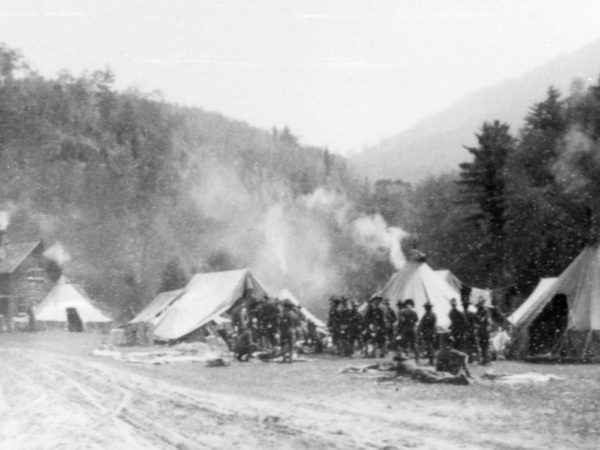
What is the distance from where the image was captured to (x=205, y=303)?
94.3 feet

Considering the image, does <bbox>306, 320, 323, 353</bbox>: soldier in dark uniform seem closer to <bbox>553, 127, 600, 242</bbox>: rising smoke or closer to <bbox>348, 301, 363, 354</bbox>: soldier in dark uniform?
<bbox>348, 301, 363, 354</bbox>: soldier in dark uniform

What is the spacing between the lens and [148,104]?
76.9 metres

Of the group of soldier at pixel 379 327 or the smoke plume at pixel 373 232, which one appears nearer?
the group of soldier at pixel 379 327

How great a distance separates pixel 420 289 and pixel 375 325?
386 cm

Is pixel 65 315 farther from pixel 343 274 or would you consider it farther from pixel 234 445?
pixel 234 445

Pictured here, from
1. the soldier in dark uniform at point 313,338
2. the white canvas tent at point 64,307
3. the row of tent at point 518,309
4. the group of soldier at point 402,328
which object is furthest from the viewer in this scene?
the white canvas tent at point 64,307

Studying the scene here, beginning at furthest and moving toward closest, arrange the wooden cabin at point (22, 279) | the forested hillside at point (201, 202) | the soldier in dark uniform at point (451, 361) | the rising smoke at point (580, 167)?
the wooden cabin at point (22, 279)
the forested hillside at point (201, 202)
the rising smoke at point (580, 167)
the soldier in dark uniform at point (451, 361)

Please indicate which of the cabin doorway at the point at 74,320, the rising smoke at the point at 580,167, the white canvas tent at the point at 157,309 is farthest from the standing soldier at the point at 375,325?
the cabin doorway at the point at 74,320

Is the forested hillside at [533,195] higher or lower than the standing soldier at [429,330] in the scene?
higher

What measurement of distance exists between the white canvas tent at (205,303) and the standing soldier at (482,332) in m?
11.5

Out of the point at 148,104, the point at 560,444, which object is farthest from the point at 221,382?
the point at 148,104

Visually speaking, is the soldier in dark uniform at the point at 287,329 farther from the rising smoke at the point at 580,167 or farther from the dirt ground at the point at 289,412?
the rising smoke at the point at 580,167

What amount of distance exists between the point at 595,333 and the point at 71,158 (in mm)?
60453

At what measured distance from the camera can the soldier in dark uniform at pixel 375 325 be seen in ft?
68.0
